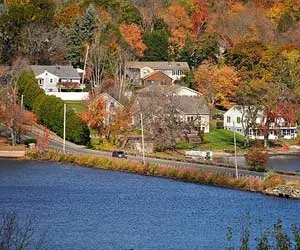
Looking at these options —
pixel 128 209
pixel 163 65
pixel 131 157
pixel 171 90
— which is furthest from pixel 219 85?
pixel 128 209

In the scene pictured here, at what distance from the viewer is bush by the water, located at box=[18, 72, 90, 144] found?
57906 mm

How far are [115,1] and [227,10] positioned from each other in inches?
501

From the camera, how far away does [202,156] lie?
55.8 metres

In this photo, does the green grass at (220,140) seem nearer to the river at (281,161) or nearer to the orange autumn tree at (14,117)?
the river at (281,161)

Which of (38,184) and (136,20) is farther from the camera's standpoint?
(136,20)

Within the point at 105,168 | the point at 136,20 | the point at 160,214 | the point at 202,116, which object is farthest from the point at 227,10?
the point at 160,214

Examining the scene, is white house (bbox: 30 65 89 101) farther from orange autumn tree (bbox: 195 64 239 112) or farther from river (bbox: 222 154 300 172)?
river (bbox: 222 154 300 172)

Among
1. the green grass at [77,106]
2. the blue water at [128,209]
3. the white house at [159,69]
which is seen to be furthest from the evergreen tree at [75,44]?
the blue water at [128,209]

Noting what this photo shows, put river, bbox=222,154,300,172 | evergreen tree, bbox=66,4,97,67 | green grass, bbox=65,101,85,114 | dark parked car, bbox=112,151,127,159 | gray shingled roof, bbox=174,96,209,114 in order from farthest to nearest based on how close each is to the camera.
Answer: evergreen tree, bbox=66,4,97,67, green grass, bbox=65,101,85,114, gray shingled roof, bbox=174,96,209,114, river, bbox=222,154,300,172, dark parked car, bbox=112,151,127,159

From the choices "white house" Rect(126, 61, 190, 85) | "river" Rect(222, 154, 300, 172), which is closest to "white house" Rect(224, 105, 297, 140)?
"river" Rect(222, 154, 300, 172)

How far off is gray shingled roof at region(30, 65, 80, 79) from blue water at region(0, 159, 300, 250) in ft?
84.5

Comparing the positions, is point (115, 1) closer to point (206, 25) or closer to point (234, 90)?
point (206, 25)

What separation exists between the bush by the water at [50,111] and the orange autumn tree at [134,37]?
1454 cm

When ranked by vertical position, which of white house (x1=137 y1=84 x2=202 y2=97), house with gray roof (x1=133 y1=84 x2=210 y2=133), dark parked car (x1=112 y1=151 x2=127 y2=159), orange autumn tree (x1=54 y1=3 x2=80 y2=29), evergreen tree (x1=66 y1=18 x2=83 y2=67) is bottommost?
dark parked car (x1=112 y1=151 x2=127 y2=159)
